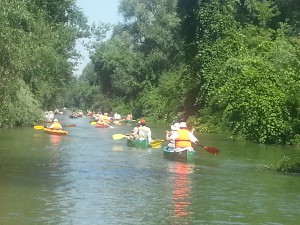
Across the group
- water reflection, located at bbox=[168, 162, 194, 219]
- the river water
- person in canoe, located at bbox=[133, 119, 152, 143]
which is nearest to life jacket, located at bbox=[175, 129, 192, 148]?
the river water

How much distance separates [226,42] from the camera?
49062mm

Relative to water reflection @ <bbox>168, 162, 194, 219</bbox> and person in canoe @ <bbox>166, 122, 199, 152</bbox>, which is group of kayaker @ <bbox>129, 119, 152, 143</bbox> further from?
water reflection @ <bbox>168, 162, 194, 219</bbox>

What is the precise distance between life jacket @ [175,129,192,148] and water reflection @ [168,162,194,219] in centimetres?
116

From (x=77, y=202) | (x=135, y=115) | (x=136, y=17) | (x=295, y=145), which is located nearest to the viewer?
(x=77, y=202)

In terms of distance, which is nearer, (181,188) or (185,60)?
(181,188)

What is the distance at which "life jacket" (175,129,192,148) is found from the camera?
25703mm

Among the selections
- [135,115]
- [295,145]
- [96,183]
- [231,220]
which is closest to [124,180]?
[96,183]

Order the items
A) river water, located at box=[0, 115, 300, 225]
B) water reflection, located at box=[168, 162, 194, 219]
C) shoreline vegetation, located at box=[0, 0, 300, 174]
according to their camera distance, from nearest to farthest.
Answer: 1. river water, located at box=[0, 115, 300, 225]
2. water reflection, located at box=[168, 162, 194, 219]
3. shoreline vegetation, located at box=[0, 0, 300, 174]

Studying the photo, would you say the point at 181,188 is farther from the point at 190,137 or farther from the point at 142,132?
the point at 142,132

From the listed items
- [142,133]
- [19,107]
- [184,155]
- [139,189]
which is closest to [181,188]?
[139,189]

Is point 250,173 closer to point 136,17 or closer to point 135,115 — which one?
point 136,17

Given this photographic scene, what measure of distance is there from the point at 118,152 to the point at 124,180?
10167 millimetres

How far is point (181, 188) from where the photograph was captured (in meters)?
18.3

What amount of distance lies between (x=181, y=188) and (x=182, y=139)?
767 centimetres
